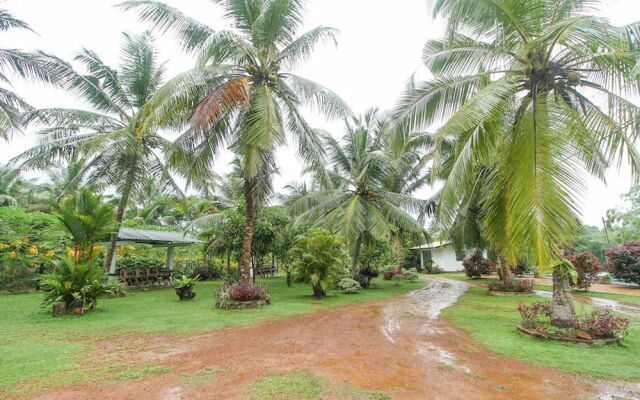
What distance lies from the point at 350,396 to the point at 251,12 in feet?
31.8

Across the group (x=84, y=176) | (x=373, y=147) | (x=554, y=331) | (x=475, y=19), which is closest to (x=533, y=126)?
(x=475, y=19)

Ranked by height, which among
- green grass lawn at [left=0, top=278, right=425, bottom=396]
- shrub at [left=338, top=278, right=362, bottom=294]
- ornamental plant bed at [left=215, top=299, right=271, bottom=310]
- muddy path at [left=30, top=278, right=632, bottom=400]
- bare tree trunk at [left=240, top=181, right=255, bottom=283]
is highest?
bare tree trunk at [left=240, top=181, right=255, bottom=283]

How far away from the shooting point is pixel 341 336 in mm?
6742

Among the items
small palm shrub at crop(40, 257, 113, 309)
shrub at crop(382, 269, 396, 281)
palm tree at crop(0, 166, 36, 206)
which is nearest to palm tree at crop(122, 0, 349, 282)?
small palm shrub at crop(40, 257, 113, 309)

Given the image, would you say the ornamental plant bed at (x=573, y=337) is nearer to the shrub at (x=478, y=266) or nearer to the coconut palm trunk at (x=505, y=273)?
the coconut palm trunk at (x=505, y=273)

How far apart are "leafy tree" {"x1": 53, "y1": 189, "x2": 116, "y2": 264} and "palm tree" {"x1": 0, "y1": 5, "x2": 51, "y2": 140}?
2407mm

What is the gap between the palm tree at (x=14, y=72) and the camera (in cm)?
883

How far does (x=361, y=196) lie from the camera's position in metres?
16.2

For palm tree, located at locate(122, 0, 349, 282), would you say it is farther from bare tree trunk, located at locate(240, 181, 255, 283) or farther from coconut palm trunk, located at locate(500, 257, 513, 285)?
coconut palm trunk, located at locate(500, 257, 513, 285)

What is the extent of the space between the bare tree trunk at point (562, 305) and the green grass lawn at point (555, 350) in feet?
2.12

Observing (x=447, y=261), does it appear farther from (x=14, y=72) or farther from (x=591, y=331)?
(x=14, y=72)

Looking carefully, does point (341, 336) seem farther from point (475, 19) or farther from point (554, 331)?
point (475, 19)

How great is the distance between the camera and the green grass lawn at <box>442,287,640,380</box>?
189 inches

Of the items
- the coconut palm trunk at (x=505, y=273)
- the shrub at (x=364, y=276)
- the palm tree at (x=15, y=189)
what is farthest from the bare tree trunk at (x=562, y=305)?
the palm tree at (x=15, y=189)
